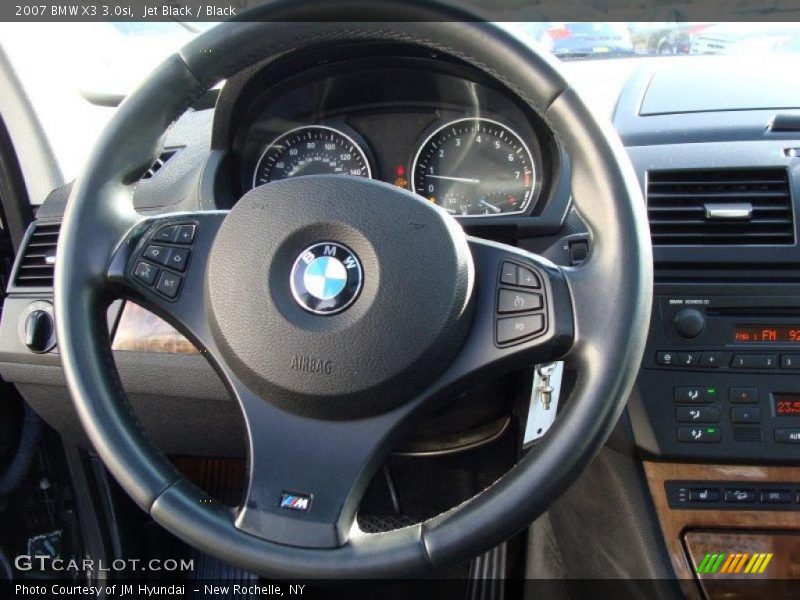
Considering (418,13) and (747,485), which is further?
A: (747,485)

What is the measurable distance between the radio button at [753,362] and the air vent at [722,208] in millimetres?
211

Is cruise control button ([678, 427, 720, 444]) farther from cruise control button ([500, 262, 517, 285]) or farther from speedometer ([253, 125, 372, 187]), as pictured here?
speedometer ([253, 125, 372, 187])

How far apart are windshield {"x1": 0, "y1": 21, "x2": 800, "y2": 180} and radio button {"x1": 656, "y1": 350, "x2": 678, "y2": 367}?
2.08ft

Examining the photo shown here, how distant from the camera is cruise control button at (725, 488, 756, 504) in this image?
60.7 inches

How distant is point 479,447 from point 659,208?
58 centimetres

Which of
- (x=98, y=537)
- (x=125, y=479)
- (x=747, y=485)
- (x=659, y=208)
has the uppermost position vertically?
(x=659, y=208)

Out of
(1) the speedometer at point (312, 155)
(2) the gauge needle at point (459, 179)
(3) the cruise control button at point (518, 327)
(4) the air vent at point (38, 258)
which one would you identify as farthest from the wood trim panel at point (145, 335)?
(3) the cruise control button at point (518, 327)

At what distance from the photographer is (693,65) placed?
1921 millimetres

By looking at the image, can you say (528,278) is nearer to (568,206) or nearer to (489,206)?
(568,206)

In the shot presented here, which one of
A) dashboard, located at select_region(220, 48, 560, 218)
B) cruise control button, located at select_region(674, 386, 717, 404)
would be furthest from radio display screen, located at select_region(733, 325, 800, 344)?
dashboard, located at select_region(220, 48, 560, 218)

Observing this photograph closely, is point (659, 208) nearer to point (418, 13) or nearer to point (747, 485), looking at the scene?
point (747, 485)

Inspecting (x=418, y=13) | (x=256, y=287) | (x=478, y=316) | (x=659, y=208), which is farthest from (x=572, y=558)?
(x=418, y=13)

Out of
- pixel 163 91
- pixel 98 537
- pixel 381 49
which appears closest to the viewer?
pixel 163 91

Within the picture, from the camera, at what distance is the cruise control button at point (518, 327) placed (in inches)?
43.9
